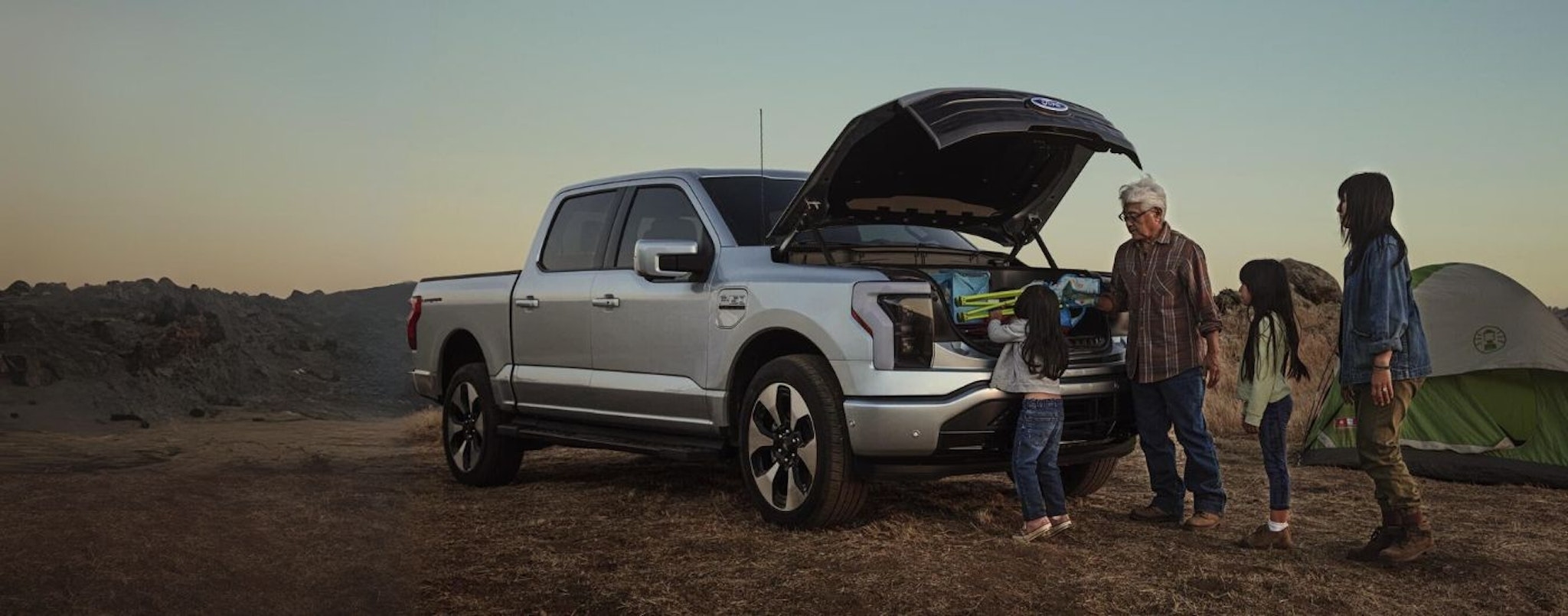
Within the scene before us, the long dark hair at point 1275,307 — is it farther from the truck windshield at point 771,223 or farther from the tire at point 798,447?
the tire at point 798,447

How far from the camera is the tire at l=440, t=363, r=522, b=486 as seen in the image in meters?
8.84

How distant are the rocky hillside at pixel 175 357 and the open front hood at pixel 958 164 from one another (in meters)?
27.6

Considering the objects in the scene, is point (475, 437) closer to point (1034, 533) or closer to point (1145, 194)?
point (1034, 533)

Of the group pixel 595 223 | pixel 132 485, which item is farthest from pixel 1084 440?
pixel 132 485

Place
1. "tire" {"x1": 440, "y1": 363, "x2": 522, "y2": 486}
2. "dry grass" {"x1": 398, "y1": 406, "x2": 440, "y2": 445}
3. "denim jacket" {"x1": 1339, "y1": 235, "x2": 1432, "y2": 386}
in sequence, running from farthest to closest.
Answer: "dry grass" {"x1": 398, "y1": 406, "x2": 440, "y2": 445}
"tire" {"x1": 440, "y1": 363, "x2": 522, "y2": 486}
"denim jacket" {"x1": 1339, "y1": 235, "x2": 1432, "y2": 386}

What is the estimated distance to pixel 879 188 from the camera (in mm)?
7148

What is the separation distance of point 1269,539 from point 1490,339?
4.14 m

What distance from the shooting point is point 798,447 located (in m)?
6.45

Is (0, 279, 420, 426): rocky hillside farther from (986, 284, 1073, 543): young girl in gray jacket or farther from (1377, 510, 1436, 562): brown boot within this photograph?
(1377, 510, 1436, 562): brown boot

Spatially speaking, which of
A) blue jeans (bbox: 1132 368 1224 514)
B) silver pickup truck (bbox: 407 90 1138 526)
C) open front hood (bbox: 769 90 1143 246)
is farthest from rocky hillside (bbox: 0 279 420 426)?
blue jeans (bbox: 1132 368 1224 514)

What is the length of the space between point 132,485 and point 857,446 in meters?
5.69

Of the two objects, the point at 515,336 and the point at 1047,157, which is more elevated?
the point at 1047,157

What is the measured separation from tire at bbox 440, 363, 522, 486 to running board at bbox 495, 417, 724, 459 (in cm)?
15

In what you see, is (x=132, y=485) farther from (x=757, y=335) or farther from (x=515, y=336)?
(x=757, y=335)
